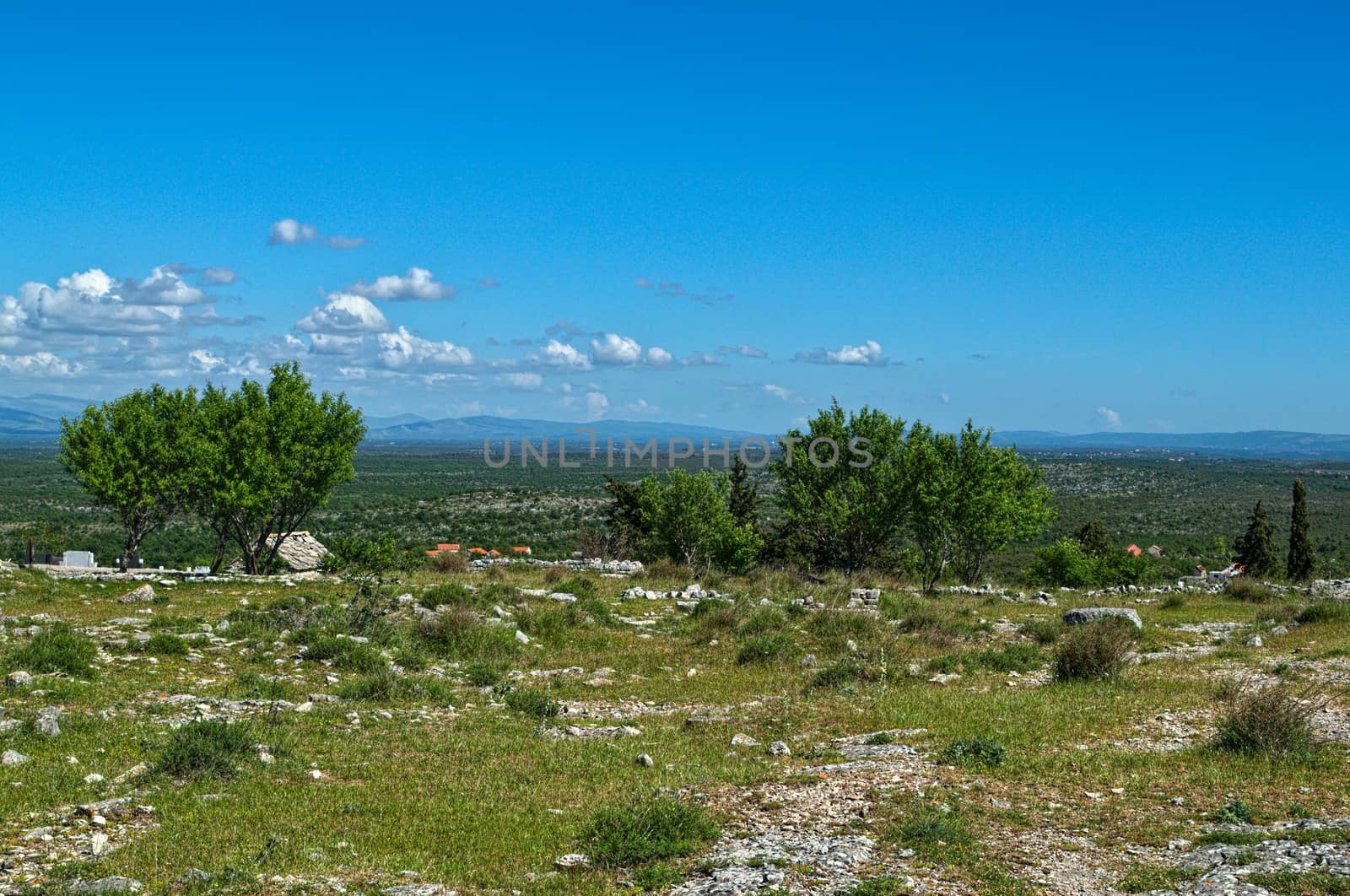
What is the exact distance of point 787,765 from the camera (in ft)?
34.2

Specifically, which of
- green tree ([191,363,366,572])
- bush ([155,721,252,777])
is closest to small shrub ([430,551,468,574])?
green tree ([191,363,366,572])

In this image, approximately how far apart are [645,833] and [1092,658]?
1048cm

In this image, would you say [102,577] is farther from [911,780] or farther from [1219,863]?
[1219,863]

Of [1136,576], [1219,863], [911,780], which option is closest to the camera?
[1219,863]

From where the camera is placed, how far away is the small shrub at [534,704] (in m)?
13.0

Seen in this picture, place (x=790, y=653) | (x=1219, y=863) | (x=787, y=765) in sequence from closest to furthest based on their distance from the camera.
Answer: (x=1219, y=863)
(x=787, y=765)
(x=790, y=653)

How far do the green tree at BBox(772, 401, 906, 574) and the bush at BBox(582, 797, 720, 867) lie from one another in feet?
96.2

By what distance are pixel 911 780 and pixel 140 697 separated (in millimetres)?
9880

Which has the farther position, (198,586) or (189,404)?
(189,404)

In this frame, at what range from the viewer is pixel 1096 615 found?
22.4m

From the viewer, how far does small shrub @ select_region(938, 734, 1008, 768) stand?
10039 mm

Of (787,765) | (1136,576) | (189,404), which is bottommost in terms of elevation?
(1136,576)

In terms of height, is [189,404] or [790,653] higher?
[189,404]

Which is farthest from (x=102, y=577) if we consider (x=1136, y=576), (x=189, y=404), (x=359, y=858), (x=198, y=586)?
(x=1136, y=576)
